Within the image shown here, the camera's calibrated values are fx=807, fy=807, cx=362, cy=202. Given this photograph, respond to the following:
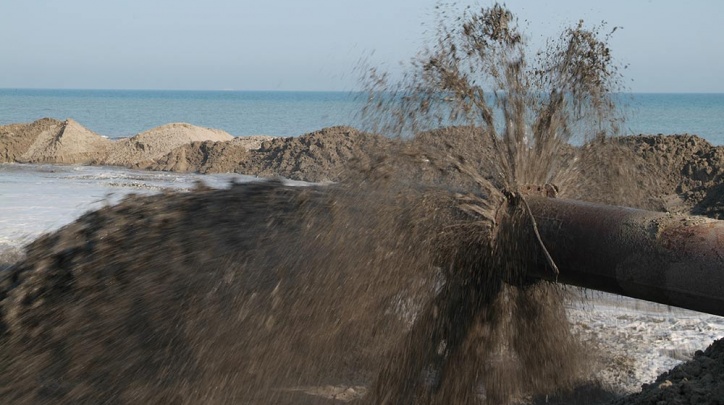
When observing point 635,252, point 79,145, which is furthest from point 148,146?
point 635,252

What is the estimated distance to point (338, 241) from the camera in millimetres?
4102

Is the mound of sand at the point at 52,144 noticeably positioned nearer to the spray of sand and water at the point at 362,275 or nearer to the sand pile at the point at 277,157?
the sand pile at the point at 277,157

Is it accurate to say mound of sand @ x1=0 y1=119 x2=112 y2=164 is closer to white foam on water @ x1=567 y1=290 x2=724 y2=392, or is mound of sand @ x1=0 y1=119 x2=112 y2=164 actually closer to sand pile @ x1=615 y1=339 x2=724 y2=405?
white foam on water @ x1=567 y1=290 x2=724 y2=392

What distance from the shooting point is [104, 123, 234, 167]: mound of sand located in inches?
822

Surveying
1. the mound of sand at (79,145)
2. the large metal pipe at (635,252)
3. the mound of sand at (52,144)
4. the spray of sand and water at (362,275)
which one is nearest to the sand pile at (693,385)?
the large metal pipe at (635,252)

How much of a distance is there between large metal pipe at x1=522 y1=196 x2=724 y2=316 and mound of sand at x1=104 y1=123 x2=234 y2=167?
1742cm

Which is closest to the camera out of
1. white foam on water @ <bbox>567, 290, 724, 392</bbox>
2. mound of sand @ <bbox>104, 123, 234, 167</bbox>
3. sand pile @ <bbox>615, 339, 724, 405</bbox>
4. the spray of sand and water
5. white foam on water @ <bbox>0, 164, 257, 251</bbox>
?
sand pile @ <bbox>615, 339, 724, 405</bbox>

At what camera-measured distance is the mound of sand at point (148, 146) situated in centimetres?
2089

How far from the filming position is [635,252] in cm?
354

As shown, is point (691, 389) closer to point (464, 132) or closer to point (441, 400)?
point (441, 400)

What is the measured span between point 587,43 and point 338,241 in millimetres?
1861

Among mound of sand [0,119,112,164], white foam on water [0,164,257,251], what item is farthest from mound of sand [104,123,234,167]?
→ white foam on water [0,164,257,251]

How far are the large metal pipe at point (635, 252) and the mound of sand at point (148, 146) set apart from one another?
17.4 meters

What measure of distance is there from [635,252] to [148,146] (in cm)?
1962
